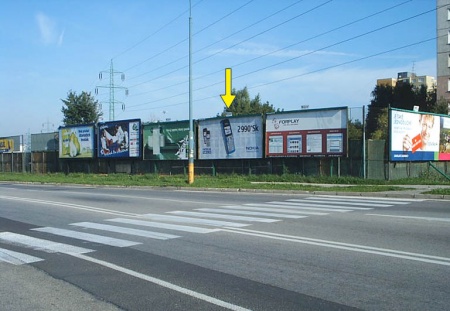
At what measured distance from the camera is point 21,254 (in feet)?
26.9

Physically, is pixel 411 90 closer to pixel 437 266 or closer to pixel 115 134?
pixel 115 134

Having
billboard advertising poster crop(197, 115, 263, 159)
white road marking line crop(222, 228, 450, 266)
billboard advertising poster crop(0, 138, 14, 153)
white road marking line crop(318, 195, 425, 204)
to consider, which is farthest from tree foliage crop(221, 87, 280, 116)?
white road marking line crop(222, 228, 450, 266)

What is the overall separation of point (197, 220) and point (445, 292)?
7.17 meters

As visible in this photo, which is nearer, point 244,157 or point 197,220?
point 197,220

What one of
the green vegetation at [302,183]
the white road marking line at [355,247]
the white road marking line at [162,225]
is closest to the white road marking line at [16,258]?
the white road marking line at [162,225]

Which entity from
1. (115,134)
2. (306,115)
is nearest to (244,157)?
(306,115)

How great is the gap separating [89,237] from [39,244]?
1.01 metres

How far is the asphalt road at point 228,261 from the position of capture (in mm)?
5449

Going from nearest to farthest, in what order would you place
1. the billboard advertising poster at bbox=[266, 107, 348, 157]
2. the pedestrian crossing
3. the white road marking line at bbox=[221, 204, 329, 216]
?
1. the pedestrian crossing
2. the white road marking line at bbox=[221, 204, 329, 216]
3. the billboard advertising poster at bbox=[266, 107, 348, 157]

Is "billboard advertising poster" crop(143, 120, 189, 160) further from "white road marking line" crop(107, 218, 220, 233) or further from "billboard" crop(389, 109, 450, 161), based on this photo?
"white road marking line" crop(107, 218, 220, 233)

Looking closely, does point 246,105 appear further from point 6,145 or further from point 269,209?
point 269,209

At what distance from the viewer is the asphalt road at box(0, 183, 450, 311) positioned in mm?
5449

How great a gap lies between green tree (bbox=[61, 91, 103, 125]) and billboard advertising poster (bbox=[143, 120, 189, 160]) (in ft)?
105

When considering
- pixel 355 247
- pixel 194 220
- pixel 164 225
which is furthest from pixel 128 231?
pixel 355 247
